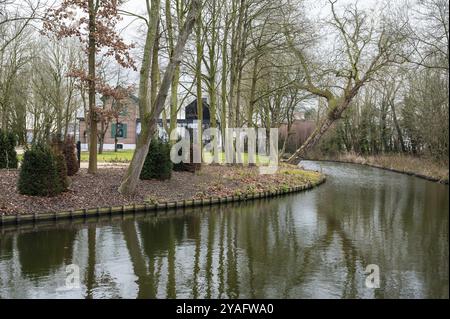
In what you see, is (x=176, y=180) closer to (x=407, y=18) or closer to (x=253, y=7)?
(x=253, y=7)

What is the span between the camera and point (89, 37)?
590 inches

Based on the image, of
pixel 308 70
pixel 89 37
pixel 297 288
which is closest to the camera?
pixel 297 288

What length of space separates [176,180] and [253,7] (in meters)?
9.45

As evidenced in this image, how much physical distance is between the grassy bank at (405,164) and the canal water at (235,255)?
7.34 metres

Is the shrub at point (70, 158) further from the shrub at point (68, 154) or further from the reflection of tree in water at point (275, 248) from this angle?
the reflection of tree in water at point (275, 248)

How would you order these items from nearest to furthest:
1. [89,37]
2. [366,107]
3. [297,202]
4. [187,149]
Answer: [89,37] < [297,202] < [187,149] < [366,107]

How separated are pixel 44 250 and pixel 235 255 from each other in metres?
3.47

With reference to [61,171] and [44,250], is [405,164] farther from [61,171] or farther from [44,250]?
[44,250]

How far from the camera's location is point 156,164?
16.3m

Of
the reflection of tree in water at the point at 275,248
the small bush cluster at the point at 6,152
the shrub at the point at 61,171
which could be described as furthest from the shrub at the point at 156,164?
the small bush cluster at the point at 6,152

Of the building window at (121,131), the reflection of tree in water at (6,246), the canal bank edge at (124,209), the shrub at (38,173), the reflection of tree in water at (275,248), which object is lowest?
the reflection of tree in water at (275,248)

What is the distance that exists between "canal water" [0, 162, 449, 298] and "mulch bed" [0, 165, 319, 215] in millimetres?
1019

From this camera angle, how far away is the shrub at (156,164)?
53.1 feet
